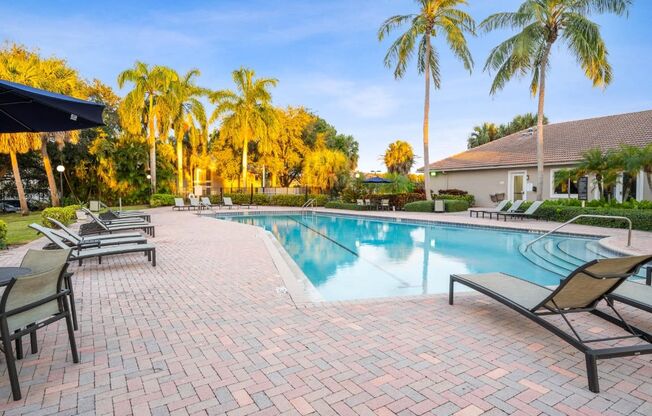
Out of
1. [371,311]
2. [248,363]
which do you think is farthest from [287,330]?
[371,311]

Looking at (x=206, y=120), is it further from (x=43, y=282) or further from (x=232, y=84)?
(x=43, y=282)

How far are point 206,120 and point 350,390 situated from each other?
1115 inches

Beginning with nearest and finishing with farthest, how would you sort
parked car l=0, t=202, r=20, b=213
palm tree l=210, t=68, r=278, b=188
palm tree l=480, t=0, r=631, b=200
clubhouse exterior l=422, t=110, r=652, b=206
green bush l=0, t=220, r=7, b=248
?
green bush l=0, t=220, r=7, b=248 < palm tree l=480, t=0, r=631, b=200 < clubhouse exterior l=422, t=110, r=652, b=206 < parked car l=0, t=202, r=20, b=213 < palm tree l=210, t=68, r=278, b=188

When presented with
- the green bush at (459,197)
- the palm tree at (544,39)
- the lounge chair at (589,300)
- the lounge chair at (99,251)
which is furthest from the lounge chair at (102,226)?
the green bush at (459,197)

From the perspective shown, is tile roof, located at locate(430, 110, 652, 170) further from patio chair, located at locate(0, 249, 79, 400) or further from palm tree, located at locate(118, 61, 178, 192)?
palm tree, located at locate(118, 61, 178, 192)

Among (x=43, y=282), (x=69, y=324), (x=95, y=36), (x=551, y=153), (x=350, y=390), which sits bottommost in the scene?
(x=350, y=390)

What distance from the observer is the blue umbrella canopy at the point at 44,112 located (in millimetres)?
3441

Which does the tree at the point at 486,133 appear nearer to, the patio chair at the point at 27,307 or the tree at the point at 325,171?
the tree at the point at 325,171

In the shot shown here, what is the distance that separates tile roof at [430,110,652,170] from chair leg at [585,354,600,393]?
56.8 ft

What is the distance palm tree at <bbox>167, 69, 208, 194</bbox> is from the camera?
87.4 feet

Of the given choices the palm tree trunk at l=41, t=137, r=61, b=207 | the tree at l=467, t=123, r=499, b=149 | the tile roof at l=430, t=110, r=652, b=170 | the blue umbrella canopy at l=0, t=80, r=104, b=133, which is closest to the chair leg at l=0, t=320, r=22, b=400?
the blue umbrella canopy at l=0, t=80, r=104, b=133

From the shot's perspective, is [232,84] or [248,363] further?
[232,84]

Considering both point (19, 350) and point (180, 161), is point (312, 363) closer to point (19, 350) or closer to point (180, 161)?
point (19, 350)

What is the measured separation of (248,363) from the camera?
2.92m
